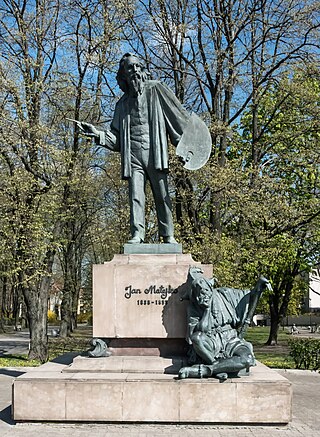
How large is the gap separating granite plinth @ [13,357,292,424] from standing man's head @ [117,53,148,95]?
4313 mm

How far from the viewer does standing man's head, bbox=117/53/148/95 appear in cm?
873

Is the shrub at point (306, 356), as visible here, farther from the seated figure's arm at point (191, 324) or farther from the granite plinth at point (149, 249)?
the seated figure's arm at point (191, 324)

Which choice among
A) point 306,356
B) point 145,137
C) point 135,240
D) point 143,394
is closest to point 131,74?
point 145,137

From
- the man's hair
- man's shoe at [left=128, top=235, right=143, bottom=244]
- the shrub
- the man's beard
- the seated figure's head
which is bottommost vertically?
the shrub

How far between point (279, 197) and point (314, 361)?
5019 mm

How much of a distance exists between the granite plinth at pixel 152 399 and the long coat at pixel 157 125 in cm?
321

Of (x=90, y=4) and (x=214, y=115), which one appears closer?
(x=214, y=115)

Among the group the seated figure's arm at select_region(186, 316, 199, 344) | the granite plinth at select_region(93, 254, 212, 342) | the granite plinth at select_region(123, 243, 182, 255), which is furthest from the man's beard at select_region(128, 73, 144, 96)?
the seated figure's arm at select_region(186, 316, 199, 344)

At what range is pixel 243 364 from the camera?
23.9ft

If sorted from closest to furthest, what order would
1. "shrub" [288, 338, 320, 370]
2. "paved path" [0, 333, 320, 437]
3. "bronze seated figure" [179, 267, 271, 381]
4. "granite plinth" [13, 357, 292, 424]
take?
"paved path" [0, 333, 320, 437] → "granite plinth" [13, 357, 292, 424] → "bronze seated figure" [179, 267, 271, 381] → "shrub" [288, 338, 320, 370]

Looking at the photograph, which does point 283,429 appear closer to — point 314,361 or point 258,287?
point 258,287

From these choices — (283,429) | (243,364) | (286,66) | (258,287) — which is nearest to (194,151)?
(258,287)

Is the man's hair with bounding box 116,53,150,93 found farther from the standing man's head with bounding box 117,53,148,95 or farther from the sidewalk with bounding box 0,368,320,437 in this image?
the sidewalk with bounding box 0,368,320,437

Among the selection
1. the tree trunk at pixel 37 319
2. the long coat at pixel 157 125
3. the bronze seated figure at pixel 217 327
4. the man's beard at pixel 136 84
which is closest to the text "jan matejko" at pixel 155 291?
the bronze seated figure at pixel 217 327
